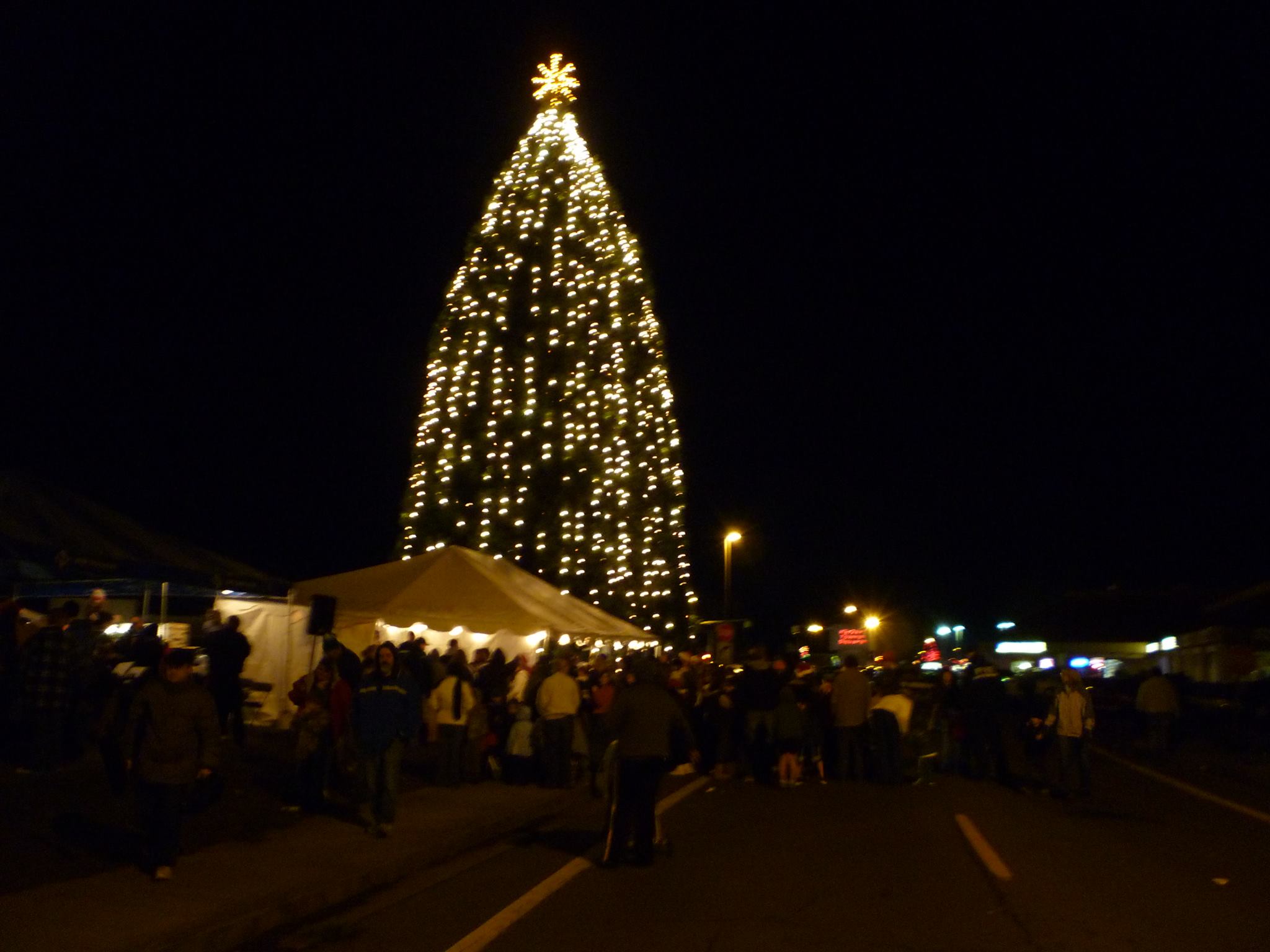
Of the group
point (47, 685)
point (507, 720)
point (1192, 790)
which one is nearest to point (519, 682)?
point (507, 720)

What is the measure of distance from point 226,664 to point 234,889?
8020mm

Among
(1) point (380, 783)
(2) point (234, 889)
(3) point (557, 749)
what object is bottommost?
(2) point (234, 889)

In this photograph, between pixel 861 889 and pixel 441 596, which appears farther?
pixel 441 596

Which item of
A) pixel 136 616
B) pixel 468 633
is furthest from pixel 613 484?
pixel 136 616

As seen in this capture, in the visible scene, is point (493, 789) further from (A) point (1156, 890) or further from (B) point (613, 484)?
(B) point (613, 484)

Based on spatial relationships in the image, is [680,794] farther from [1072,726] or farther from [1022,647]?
[1022,647]

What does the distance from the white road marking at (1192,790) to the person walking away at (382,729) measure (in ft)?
33.4

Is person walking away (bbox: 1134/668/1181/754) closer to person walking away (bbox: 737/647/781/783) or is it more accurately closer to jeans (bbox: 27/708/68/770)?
person walking away (bbox: 737/647/781/783)

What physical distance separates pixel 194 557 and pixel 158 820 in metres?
9.50

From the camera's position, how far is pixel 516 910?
32.2 feet

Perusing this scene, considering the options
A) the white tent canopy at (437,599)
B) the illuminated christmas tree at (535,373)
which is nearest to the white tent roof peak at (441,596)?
the white tent canopy at (437,599)

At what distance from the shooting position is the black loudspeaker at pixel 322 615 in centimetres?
2034

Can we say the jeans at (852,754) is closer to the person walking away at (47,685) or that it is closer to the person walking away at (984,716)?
the person walking away at (984,716)

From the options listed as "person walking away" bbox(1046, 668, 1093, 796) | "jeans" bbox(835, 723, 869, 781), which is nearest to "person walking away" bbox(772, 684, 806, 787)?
"jeans" bbox(835, 723, 869, 781)
